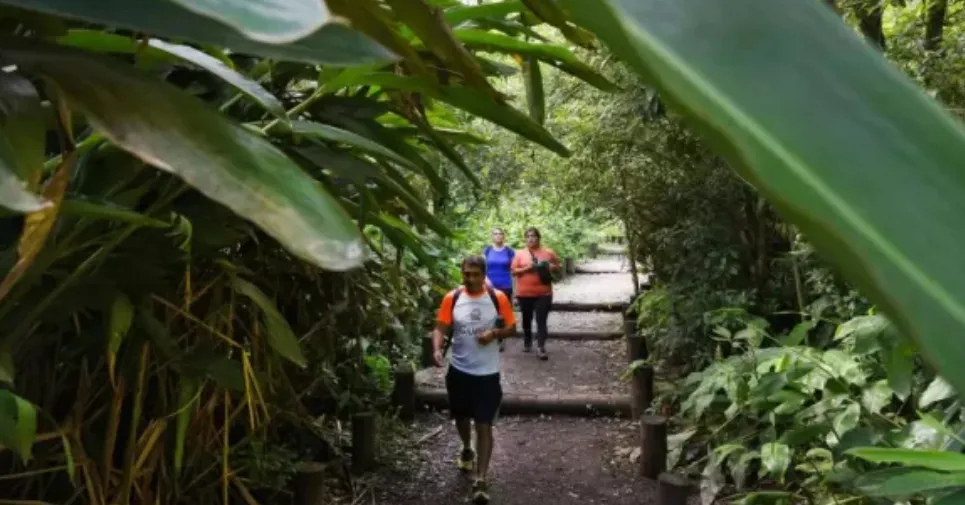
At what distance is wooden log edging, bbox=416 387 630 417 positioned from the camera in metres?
5.15

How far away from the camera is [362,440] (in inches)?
156

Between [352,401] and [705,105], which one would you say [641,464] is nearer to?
[352,401]

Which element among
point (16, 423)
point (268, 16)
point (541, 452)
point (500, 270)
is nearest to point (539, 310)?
point (500, 270)

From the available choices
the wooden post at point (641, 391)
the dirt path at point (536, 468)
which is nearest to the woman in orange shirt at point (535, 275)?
the dirt path at point (536, 468)

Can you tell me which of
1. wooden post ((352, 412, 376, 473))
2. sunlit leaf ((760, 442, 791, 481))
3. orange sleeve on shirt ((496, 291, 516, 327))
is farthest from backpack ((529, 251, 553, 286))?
sunlit leaf ((760, 442, 791, 481))

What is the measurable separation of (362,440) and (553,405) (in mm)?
1602

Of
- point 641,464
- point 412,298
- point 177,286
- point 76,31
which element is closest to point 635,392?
point 641,464

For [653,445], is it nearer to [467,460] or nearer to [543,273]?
[467,460]

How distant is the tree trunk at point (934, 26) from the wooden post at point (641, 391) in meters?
2.30

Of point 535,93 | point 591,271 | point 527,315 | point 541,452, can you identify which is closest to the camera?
point 535,93

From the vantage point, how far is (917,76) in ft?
10.0

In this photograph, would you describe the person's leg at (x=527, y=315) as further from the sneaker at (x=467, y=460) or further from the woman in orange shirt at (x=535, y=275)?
the sneaker at (x=467, y=460)

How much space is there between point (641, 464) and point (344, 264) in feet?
12.6

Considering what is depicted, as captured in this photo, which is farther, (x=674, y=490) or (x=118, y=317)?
(x=674, y=490)
